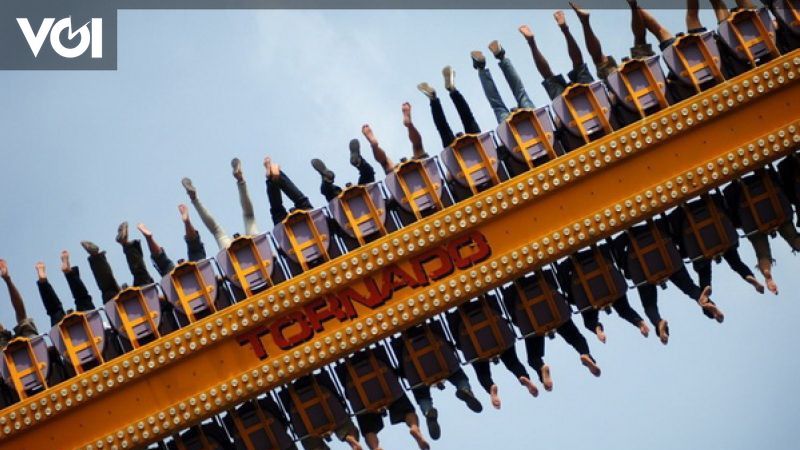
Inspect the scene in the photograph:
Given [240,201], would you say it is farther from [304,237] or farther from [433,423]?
[433,423]

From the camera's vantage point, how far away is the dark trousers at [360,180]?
3406 cm

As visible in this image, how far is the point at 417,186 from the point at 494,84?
6.96 feet

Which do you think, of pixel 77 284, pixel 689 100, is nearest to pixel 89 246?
pixel 77 284

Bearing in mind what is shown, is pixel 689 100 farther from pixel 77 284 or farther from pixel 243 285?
pixel 77 284

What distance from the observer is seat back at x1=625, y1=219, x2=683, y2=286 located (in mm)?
34281

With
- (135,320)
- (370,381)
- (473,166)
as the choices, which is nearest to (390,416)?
(370,381)

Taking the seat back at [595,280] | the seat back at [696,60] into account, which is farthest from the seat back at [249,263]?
Answer: the seat back at [696,60]

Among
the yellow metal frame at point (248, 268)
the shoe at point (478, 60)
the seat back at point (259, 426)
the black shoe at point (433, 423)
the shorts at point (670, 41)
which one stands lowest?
the black shoe at point (433, 423)

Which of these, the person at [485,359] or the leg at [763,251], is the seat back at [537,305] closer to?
the person at [485,359]

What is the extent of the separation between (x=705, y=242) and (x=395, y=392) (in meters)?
5.72

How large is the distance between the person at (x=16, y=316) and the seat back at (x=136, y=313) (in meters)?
1.49

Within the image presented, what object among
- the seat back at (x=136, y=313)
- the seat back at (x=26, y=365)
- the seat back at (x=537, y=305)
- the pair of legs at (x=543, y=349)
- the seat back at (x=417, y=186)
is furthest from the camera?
the seat back at (x=26, y=365)

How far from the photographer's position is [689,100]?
33.8 metres

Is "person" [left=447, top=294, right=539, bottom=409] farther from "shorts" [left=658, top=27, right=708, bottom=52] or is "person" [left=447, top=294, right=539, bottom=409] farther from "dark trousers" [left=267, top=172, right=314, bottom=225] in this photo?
"shorts" [left=658, top=27, right=708, bottom=52]
